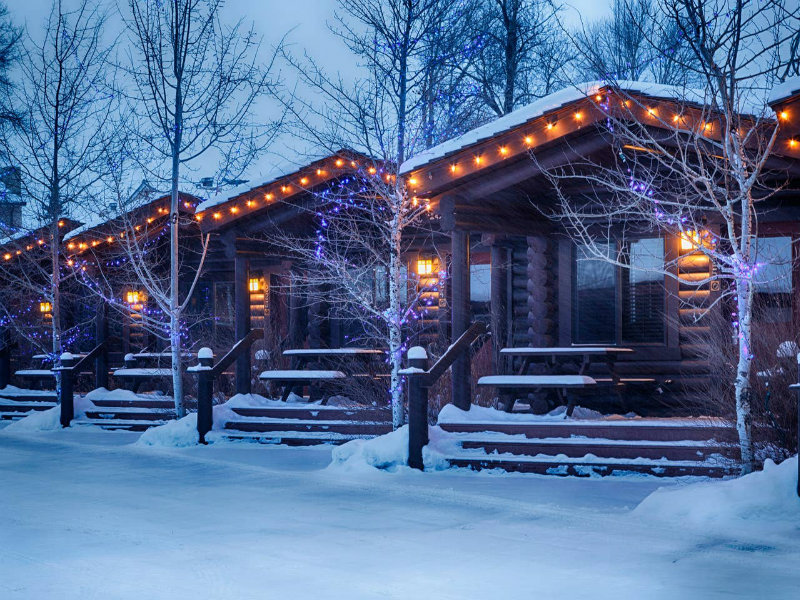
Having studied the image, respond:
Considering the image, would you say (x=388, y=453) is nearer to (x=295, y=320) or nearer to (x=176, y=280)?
(x=176, y=280)

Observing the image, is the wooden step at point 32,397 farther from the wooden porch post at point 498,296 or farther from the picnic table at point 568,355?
the picnic table at point 568,355

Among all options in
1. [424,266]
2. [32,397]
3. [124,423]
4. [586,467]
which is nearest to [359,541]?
[586,467]

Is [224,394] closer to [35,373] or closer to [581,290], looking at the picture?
[35,373]

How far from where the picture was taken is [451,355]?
11648mm

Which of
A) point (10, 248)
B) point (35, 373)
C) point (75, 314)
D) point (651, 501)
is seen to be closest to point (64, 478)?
point (651, 501)

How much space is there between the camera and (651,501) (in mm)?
8078

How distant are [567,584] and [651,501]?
2.55 m

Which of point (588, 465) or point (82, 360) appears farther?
point (82, 360)

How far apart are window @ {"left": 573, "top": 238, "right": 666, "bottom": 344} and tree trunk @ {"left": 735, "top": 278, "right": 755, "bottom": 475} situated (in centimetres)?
611

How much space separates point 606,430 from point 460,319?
2.62 metres

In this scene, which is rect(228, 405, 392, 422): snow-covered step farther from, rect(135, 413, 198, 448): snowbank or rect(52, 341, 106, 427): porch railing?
rect(52, 341, 106, 427): porch railing

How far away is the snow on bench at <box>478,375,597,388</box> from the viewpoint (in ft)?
38.8

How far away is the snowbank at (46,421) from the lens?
16.8 m

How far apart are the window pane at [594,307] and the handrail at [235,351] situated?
17.7ft
